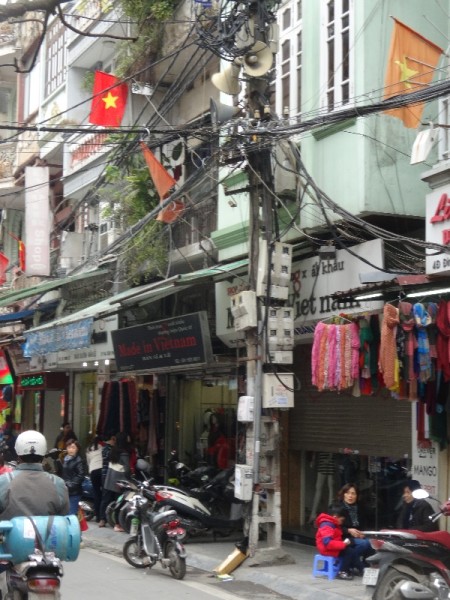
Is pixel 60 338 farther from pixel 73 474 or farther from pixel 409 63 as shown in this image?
pixel 409 63

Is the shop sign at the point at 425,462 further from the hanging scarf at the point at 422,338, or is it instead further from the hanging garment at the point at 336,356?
the hanging scarf at the point at 422,338

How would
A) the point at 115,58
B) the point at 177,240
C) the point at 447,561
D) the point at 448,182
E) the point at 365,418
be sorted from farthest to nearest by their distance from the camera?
the point at 115,58
the point at 177,240
the point at 365,418
the point at 448,182
the point at 447,561

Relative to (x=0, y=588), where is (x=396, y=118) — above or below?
above

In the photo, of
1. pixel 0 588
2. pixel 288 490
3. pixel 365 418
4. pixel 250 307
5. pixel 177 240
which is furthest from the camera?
pixel 177 240

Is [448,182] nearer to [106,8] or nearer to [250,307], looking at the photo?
[250,307]

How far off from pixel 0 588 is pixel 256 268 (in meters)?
6.98

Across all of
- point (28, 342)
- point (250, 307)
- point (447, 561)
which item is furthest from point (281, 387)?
point (28, 342)

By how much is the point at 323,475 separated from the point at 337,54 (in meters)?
6.61

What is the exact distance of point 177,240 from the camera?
756 inches

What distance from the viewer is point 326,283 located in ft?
44.7

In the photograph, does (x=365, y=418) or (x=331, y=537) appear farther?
(x=365, y=418)

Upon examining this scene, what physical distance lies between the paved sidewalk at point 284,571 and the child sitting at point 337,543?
0.57ft

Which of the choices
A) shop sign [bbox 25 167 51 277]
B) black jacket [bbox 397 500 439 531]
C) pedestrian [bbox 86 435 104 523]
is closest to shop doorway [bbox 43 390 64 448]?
shop sign [bbox 25 167 51 277]

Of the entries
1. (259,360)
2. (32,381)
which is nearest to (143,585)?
(259,360)
